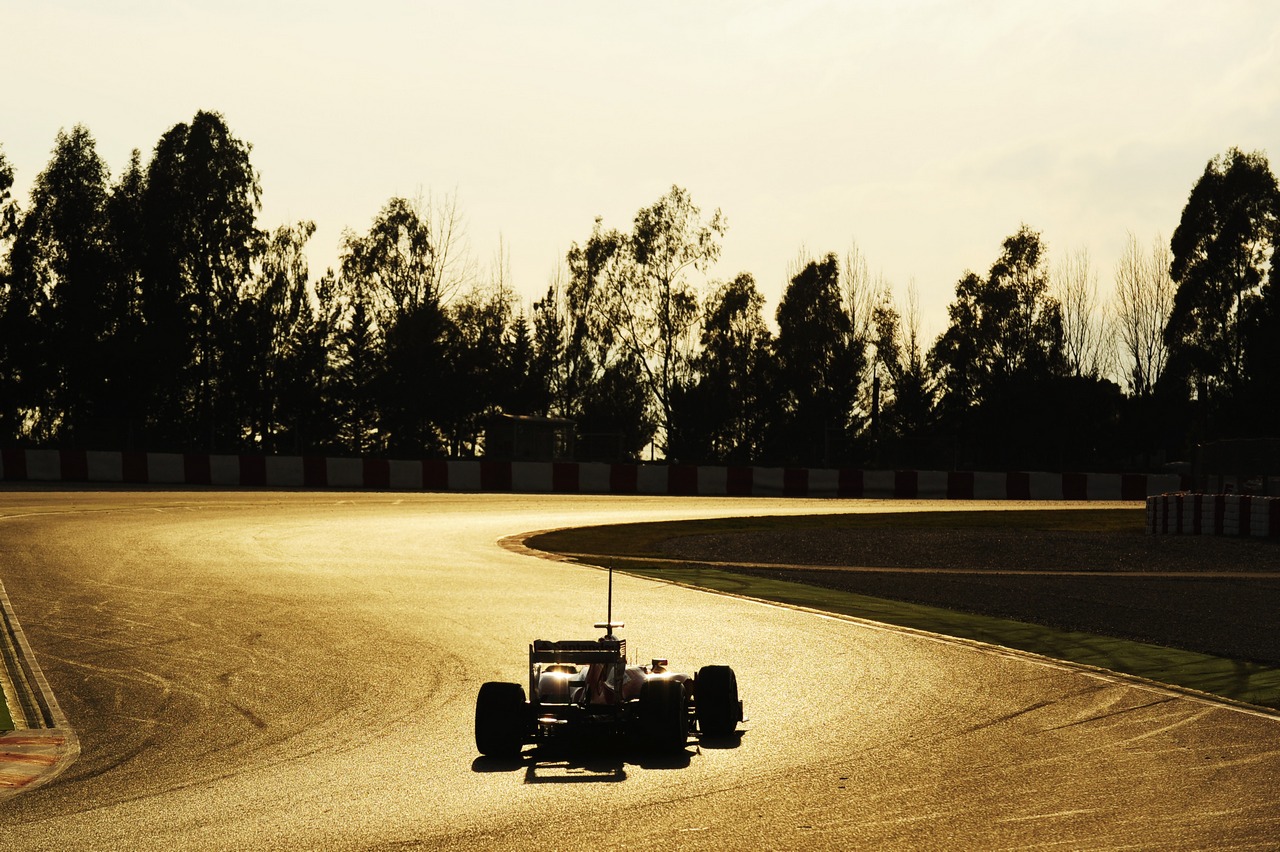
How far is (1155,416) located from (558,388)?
2787 centimetres

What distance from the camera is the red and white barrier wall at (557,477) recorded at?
3584cm

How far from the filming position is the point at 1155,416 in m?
62.8

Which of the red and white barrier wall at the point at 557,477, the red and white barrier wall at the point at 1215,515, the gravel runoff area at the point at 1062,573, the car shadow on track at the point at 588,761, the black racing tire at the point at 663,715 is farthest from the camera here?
the red and white barrier wall at the point at 557,477

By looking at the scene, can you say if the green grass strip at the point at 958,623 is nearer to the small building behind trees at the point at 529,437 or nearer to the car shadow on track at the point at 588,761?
the car shadow on track at the point at 588,761

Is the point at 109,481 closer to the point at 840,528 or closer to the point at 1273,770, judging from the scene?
the point at 840,528

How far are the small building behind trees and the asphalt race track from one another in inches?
1206

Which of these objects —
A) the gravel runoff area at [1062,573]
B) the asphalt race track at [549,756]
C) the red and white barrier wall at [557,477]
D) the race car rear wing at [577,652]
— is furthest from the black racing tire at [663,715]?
the red and white barrier wall at [557,477]

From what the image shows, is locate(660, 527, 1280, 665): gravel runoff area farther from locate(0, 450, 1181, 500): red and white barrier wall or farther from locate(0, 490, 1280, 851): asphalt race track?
locate(0, 450, 1181, 500): red and white barrier wall

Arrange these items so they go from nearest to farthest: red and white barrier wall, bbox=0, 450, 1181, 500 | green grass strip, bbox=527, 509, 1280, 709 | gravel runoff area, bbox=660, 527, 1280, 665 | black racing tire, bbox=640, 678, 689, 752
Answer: black racing tire, bbox=640, 678, 689, 752, green grass strip, bbox=527, 509, 1280, 709, gravel runoff area, bbox=660, 527, 1280, 665, red and white barrier wall, bbox=0, 450, 1181, 500

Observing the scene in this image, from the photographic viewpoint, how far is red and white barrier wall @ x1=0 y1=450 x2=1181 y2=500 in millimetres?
35844

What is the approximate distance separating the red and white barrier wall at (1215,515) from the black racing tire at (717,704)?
62.7 feet

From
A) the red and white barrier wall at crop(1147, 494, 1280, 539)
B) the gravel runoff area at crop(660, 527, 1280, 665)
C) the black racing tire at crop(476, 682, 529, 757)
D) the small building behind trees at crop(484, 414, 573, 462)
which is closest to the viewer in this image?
the black racing tire at crop(476, 682, 529, 757)

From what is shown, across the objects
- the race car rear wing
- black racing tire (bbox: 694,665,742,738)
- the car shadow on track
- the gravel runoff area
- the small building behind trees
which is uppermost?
the small building behind trees

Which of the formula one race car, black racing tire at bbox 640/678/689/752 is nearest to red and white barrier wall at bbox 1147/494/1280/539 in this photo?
the formula one race car
